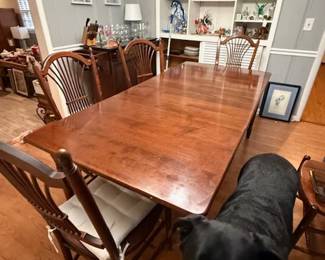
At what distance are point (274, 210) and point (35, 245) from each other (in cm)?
143

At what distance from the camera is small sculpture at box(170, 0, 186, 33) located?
10.9 feet

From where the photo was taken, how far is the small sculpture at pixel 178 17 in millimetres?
3324

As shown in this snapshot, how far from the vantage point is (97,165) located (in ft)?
2.81

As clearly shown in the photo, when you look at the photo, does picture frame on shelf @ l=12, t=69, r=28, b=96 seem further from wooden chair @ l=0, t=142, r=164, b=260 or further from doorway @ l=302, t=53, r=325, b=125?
doorway @ l=302, t=53, r=325, b=125

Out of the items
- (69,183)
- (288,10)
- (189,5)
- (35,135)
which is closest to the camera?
(69,183)

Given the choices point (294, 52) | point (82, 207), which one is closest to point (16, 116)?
point (82, 207)

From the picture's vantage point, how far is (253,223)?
2.03 feet

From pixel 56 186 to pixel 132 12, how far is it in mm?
3110

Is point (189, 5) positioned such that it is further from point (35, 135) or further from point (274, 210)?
point (274, 210)

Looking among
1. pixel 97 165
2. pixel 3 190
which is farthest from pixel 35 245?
pixel 97 165

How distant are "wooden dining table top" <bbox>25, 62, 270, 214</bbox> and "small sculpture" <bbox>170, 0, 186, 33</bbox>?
211cm

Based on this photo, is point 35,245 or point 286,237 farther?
point 35,245

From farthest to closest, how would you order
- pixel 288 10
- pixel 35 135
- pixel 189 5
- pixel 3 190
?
1. pixel 189 5
2. pixel 288 10
3. pixel 3 190
4. pixel 35 135

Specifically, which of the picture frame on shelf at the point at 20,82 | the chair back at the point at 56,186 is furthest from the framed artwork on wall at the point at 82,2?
the chair back at the point at 56,186
